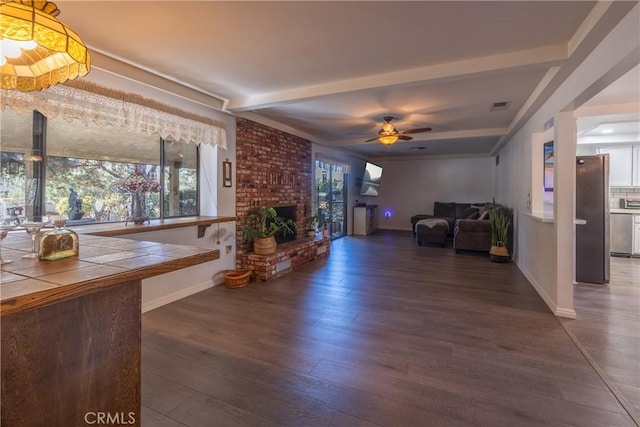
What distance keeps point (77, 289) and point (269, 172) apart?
12.7 ft

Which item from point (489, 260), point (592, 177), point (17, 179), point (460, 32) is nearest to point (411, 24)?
point (460, 32)

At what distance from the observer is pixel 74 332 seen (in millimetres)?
1104

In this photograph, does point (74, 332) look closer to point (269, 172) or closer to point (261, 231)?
point (261, 231)

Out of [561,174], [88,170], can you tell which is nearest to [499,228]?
[561,174]

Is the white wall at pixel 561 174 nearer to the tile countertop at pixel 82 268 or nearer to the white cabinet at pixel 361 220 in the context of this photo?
the tile countertop at pixel 82 268

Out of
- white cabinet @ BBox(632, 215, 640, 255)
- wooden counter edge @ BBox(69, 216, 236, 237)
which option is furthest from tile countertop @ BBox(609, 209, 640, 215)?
wooden counter edge @ BBox(69, 216, 236, 237)

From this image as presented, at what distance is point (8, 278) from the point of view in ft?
3.13

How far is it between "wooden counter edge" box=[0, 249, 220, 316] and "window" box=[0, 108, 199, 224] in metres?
1.10

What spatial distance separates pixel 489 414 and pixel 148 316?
2.85 m

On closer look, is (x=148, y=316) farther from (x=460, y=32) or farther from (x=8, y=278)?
(x=460, y=32)

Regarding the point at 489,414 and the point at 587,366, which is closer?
the point at 489,414

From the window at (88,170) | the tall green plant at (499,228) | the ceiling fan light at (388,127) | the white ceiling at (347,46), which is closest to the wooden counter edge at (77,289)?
the window at (88,170)

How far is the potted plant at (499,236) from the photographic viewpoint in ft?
16.4

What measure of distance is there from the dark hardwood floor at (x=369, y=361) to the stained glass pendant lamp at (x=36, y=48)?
1768 mm
